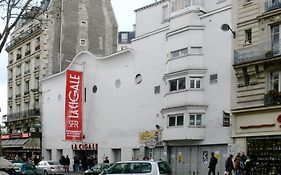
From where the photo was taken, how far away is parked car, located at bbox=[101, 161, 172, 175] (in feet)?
69.7

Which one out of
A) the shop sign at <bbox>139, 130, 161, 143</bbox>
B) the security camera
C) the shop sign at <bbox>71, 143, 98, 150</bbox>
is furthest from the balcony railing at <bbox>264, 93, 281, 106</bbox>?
the shop sign at <bbox>71, 143, 98, 150</bbox>

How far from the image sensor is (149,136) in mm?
36781

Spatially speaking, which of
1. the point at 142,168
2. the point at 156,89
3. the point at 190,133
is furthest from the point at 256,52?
the point at 142,168

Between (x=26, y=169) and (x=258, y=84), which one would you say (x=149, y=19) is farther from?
(x=26, y=169)

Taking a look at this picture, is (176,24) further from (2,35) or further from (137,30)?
(2,35)

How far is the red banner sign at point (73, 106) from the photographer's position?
44438 millimetres

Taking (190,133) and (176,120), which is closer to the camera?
(190,133)

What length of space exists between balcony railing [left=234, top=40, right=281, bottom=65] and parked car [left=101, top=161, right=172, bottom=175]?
10.1m

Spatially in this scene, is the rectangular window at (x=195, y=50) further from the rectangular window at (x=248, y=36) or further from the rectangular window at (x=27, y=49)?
the rectangular window at (x=27, y=49)

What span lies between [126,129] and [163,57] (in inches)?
274

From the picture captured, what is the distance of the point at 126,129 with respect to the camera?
3962 cm

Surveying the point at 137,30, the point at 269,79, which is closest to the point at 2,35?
the point at 269,79

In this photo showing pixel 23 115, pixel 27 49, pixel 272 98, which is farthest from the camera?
pixel 27 49

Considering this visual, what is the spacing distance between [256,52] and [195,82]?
527 centimetres
